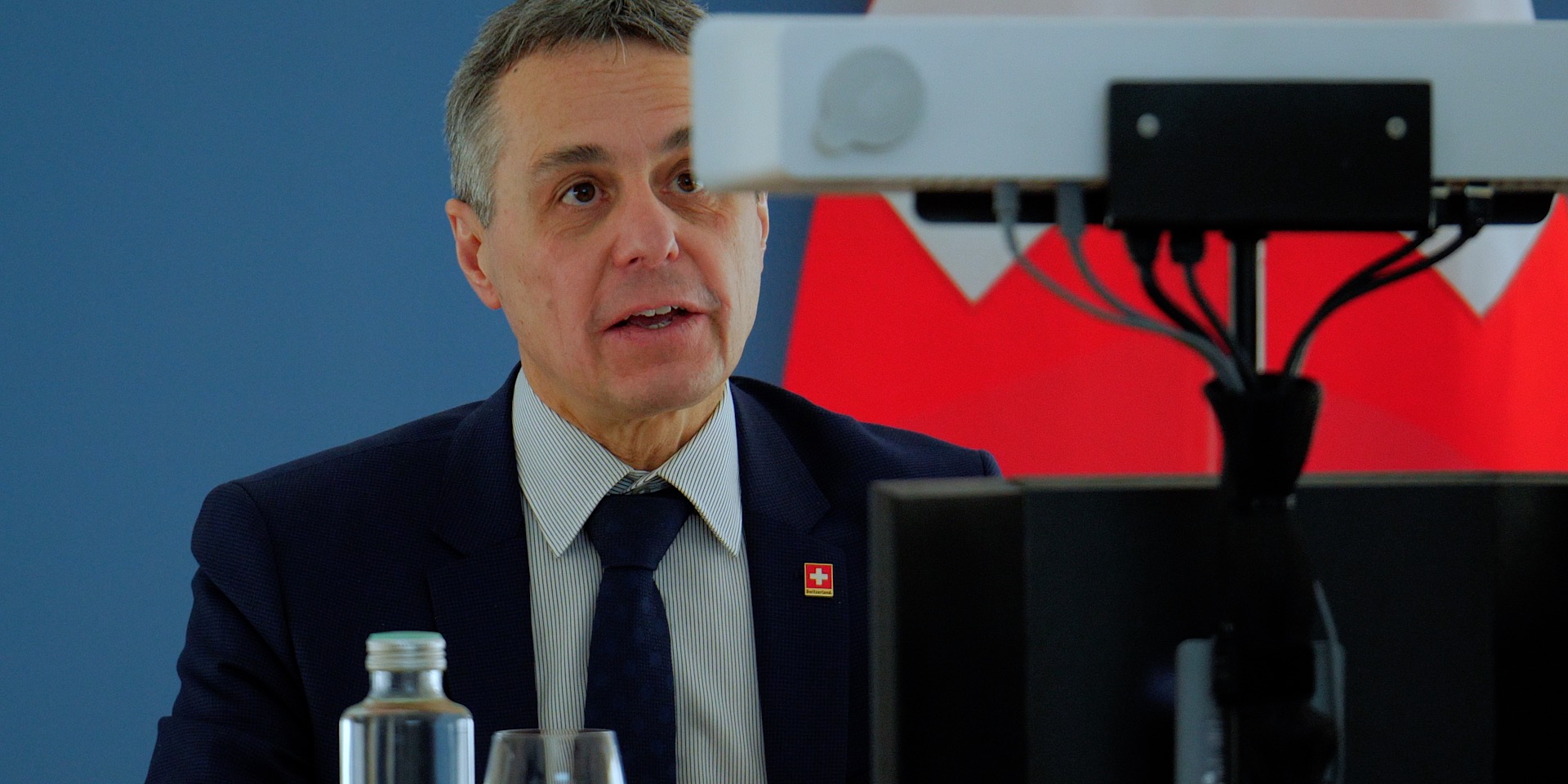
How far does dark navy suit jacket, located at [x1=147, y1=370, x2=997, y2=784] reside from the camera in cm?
123

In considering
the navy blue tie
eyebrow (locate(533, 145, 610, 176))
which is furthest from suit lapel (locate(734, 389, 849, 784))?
eyebrow (locate(533, 145, 610, 176))

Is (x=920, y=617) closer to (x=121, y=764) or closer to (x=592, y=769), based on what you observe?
(x=592, y=769)

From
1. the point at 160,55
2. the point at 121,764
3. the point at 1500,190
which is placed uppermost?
the point at 160,55

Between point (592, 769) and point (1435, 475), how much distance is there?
420 mm

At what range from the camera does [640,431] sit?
1.43m

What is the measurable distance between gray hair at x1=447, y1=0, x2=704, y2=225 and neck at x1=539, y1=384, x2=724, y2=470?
9.0 inches

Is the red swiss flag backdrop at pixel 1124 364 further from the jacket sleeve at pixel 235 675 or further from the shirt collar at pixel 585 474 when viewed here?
the jacket sleeve at pixel 235 675

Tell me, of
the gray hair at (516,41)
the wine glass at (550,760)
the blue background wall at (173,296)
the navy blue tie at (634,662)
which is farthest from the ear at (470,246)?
the wine glass at (550,760)

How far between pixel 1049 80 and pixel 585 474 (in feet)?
3.06

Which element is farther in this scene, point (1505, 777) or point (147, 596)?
point (147, 596)

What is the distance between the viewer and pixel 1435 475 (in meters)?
0.59

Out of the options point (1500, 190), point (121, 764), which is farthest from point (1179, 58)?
point (121, 764)

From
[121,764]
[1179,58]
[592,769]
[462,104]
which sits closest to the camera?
[1179,58]

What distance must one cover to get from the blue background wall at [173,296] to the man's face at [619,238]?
76cm
